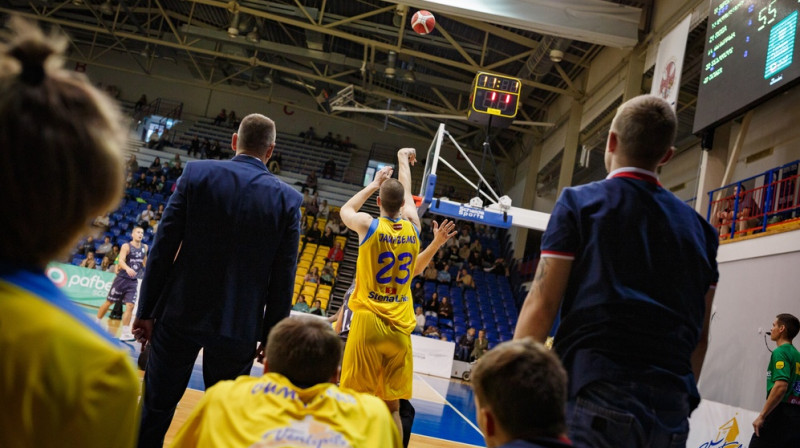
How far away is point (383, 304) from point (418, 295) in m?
15.0

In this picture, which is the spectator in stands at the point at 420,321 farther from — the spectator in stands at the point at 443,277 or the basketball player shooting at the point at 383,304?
the basketball player shooting at the point at 383,304

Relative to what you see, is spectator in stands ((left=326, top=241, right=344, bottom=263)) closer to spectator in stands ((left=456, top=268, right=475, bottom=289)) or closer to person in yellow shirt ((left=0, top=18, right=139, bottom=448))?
spectator in stands ((left=456, top=268, right=475, bottom=289))

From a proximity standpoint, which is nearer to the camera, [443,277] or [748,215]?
[748,215]

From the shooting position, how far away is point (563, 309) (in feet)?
7.22

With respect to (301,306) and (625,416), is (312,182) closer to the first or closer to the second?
(301,306)

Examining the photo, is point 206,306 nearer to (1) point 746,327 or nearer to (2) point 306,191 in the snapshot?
(1) point 746,327

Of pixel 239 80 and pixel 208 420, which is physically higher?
pixel 239 80

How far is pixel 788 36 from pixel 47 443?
873 centimetres

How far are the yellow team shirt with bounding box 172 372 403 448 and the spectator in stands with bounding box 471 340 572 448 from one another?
0.41 m

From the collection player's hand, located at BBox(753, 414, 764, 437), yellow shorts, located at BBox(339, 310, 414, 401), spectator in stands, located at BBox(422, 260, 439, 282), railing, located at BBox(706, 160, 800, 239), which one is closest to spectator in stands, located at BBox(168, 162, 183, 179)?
spectator in stands, located at BBox(422, 260, 439, 282)

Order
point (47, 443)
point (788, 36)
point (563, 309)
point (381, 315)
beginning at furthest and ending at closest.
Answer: point (788, 36) < point (381, 315) < point (563, 309) < point (47, 443)

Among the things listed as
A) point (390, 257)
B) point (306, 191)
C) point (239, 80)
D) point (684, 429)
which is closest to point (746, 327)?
point (390, 257)

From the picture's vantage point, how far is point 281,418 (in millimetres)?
1872

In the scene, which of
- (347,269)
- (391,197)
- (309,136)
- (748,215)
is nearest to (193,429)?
(391,197)
